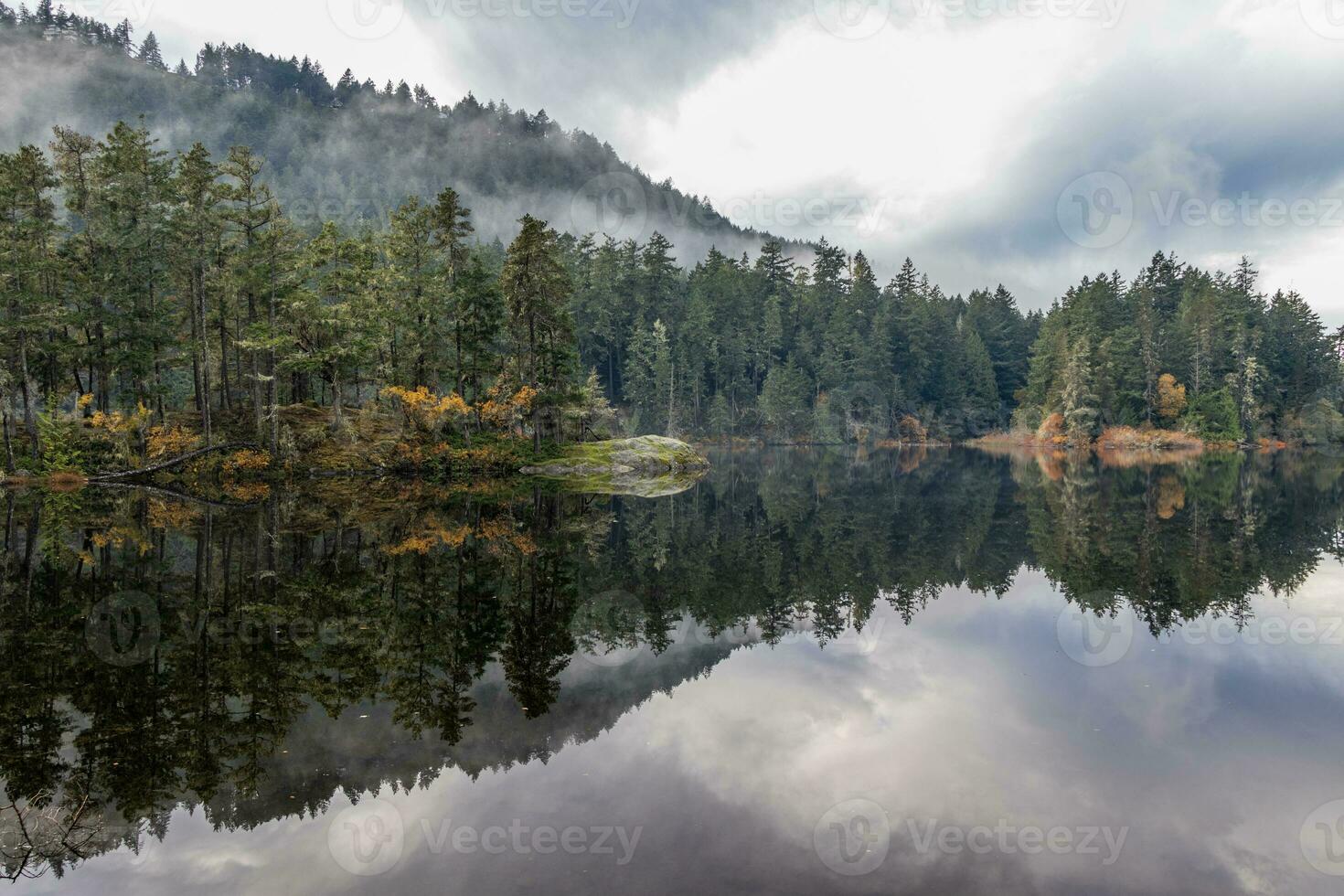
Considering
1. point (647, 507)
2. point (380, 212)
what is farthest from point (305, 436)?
point (380, 212)

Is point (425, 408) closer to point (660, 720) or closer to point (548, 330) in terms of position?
point (548, 330)

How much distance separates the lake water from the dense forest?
67.8 feet

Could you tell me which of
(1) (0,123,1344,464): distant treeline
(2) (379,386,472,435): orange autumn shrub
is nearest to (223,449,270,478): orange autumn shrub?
(1) (0,123,1344,464): distant treeline

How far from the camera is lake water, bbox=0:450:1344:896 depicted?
538 centimetres

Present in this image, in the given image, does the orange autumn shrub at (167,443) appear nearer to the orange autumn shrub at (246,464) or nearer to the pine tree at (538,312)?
the orange autumn shrub at (246,464)

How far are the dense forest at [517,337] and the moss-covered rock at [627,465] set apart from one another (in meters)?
2.63

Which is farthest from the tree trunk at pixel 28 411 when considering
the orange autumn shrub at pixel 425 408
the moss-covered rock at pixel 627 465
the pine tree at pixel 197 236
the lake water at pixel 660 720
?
the moss-covered rock at pixel 627 465

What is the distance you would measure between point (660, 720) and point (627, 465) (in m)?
35.0

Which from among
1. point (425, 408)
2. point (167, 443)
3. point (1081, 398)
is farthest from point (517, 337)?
point (1081, 398)

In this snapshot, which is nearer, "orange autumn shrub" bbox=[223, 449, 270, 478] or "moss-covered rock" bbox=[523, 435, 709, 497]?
"orange autumn shrub" bbox=[223, 449, 270, 478]

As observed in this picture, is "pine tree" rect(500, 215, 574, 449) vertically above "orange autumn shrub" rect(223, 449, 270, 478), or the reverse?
"pine tree" rect(500, 215, 574, 449)

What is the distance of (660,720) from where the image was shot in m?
7.97

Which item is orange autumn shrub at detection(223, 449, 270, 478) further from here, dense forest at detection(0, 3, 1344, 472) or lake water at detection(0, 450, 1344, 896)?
lake water at detection(0, 450, 1344, 896)

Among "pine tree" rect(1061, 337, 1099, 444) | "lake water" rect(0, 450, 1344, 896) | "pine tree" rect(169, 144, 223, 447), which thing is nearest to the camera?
"lake water" rect(0, 450, 1344, 896)
